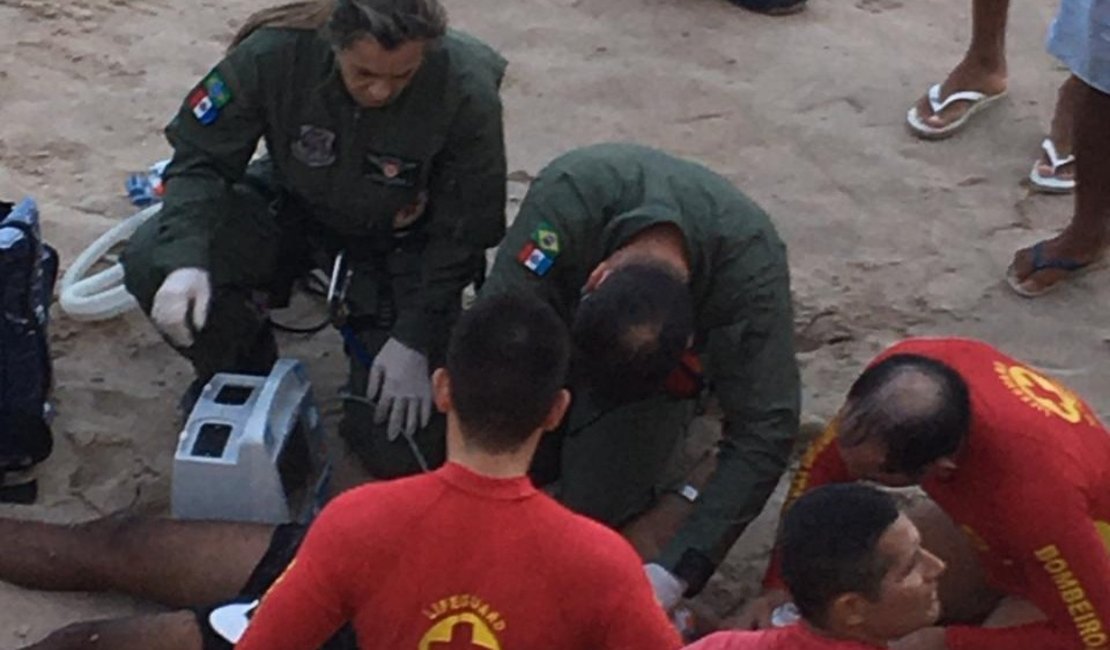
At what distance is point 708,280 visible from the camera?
273 cm

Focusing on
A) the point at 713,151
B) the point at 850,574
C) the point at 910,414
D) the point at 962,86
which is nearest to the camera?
the point at 850,574

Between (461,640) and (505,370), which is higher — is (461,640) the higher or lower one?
the lower one

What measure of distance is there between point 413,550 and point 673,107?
7.94ft

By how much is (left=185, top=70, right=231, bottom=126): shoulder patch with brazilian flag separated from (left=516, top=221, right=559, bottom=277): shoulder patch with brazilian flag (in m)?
0.60

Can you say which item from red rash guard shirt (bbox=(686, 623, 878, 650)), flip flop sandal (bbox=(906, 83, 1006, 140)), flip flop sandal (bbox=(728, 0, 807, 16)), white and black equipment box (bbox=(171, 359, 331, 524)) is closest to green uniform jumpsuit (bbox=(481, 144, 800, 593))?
white and black equipment box (bbox=(171, 359, 331, 524))

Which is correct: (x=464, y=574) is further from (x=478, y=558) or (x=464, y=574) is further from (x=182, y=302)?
(x=182, y=302)

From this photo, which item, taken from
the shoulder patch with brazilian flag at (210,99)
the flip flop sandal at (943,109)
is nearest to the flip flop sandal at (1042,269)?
the flip flop sandal at (943,109)

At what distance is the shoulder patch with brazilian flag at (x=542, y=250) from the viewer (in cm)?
270

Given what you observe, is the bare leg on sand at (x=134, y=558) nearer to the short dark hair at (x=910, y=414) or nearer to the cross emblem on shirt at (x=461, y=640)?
the cross emblem on shirt at (x=461, y=640)

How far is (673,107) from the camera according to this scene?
14.0 ft

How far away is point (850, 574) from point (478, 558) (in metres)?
0.41

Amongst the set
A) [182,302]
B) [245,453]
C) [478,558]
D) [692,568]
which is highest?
[478,558]

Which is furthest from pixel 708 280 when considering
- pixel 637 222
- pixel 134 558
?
pixel 134 558

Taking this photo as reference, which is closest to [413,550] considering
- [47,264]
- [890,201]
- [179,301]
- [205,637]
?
[205,637]
